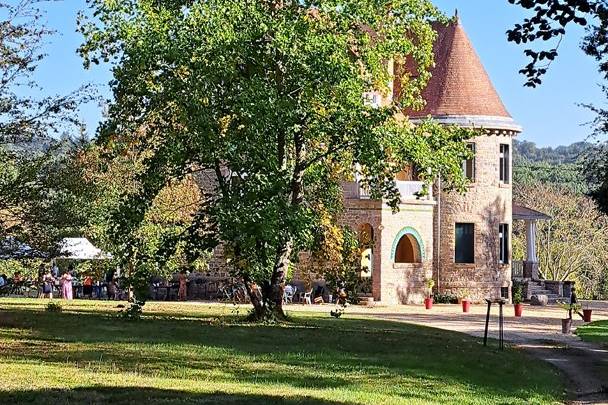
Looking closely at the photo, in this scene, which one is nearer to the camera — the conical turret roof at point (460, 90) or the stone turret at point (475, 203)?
the conical turret roof at point (460, 90)

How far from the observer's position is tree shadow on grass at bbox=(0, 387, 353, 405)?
11242 millimetres

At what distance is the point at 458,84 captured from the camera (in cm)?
4741

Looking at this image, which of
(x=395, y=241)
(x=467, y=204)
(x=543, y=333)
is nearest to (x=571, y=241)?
(x=467, y=204)

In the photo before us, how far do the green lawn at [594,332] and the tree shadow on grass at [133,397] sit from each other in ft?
54.9

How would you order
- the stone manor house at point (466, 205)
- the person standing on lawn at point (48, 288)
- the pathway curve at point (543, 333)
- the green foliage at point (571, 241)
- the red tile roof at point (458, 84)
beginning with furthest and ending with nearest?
the green foliage at point (571, 241), the red tile roof at point (458, 84), the stone manor house at point (466, 205), the person standing on lawn at point (48, 288), the pathway curve at point (543, 333)

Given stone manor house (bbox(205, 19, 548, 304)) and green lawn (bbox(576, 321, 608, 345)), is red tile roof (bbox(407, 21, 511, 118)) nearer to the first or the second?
stone manor house (bbox(205, 19, 548, 304))

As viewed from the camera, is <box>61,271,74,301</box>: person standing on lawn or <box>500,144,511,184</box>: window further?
<box>500,144,511,184</box>: window

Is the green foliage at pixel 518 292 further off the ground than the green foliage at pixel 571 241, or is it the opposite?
the green foliage at pixel 571 241

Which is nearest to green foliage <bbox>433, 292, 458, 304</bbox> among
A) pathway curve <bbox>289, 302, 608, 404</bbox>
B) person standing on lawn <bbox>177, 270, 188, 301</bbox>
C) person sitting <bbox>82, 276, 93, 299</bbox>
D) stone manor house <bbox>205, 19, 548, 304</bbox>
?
stone manor house <bbox>205, 19, 548, 304</bbox>

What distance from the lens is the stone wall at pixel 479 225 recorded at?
46781mm

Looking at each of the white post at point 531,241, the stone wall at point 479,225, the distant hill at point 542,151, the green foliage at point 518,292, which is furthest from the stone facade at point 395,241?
the distant hill at point 542,151

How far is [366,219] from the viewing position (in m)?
42.2

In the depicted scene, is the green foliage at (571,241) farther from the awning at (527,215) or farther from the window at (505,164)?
the window at (505,164)

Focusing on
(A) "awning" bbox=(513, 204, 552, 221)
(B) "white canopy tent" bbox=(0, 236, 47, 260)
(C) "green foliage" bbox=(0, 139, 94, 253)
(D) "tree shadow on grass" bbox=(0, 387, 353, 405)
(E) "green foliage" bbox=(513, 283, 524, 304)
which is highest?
(A) "awning" bbox=(513, 204, 552, 221)
